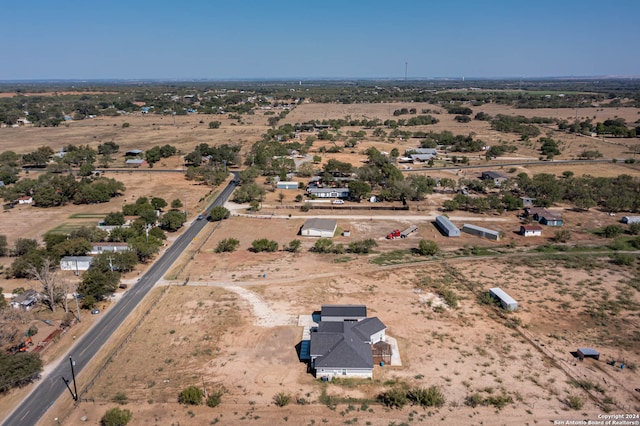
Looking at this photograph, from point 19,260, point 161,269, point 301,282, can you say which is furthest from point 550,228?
point 19,260

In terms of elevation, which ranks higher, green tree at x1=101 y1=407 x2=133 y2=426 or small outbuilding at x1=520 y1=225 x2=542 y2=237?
small outbuilding at x1=520 y1=225 x2=542 y2=237

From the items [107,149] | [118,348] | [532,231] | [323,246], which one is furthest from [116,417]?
[107,149]

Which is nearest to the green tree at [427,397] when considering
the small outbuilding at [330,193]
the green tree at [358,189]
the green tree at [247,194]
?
the green tree at [358,189]

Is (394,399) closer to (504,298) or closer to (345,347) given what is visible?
(345,347)

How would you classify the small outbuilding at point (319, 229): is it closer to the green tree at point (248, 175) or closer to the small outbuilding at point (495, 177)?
the green tree at point (248, 175)

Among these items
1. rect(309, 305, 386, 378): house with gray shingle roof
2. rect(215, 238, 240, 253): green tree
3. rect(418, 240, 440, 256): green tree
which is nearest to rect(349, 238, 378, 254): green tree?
rect(418, 240, 440, 256): green tree

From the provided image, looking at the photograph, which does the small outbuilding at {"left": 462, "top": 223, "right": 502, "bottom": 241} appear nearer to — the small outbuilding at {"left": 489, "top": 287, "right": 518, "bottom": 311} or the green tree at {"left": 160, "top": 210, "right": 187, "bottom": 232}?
the small outbuilding at {"left": 489, "top": 287, "right": 518, "bottom": 311}
